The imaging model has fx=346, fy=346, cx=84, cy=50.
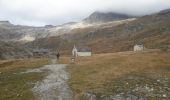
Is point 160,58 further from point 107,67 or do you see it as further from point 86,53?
point 86,53

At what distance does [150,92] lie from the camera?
62.5m

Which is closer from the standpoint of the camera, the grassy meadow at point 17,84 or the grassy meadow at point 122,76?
the grassy meadow at point 17,84

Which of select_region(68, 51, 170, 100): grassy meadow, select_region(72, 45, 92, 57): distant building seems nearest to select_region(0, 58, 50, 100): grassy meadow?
select_region(68, 51, 170, 100): grassy meadow

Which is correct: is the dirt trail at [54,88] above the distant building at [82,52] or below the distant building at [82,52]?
below

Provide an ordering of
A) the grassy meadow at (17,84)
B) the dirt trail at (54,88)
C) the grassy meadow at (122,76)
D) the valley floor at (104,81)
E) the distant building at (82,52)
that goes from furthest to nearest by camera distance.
Result: 1. the distant building at (82,52)
2. the grassy meadow at (122,76)
3. the grassy meadow at (17,84)
4. the valley floor at (104,81)
5. the dirt trail at (54,88)

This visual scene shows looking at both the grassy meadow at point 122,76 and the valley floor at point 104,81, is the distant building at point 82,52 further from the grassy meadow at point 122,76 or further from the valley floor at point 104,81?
the valley floor at point 104,81

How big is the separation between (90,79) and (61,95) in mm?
15089

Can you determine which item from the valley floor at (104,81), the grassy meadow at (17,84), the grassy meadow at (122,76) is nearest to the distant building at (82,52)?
the grassy meadow at (122,76)

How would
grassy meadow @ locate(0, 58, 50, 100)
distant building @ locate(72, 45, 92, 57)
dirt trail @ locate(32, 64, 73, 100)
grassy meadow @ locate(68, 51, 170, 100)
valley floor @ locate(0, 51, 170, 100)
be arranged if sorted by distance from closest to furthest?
1. dirt trail @ locate(32, 64, 73, 100)
2. valley floor @ locate(0, 51, 170, 100)
3. grassy meadow @ locate(0, 58, 50, 100)
4. grassy meadow @ locate(68, 51, 170, 100)
5. distant building @ locate(72, 45, 92, 57)

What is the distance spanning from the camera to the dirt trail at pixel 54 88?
60.8 meters

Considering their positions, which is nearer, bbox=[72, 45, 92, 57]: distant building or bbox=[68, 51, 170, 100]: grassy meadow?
bbox=[68, 51, 170, 100]: grassy meadow

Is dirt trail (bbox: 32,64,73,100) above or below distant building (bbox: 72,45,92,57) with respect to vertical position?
below

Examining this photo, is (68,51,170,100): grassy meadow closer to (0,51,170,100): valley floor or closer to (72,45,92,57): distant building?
(0,51,170,100): valley floor

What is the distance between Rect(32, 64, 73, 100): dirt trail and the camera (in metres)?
60.8
